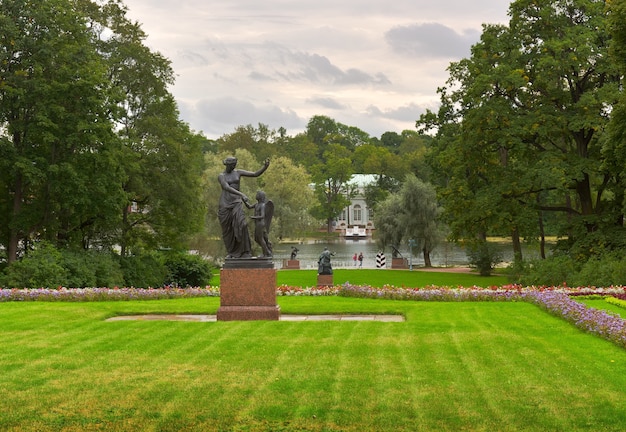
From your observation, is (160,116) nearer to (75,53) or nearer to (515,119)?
(75,53)

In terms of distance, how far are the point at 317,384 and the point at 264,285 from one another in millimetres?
6097

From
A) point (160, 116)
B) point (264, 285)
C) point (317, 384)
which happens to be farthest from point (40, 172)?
point (317, 384)

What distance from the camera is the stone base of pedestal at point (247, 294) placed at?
1620cm

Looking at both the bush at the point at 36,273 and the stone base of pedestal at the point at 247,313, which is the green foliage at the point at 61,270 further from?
the stone base of pedestal at the point at 247,313

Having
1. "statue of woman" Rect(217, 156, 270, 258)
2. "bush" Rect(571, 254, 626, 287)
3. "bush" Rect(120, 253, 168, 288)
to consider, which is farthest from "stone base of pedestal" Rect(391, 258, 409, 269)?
"statue of woman" Rect(217, 156, 270, 258)

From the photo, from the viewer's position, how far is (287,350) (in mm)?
12508

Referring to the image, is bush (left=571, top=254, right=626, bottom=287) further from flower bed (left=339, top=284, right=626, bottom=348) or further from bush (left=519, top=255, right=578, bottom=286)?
flower bed (left=339, top=284, right=626, bottom=348)

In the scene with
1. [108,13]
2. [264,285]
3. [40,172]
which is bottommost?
[264,285]

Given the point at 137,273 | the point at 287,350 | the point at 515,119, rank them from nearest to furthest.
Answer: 1. the point at 287,350
2. the point at 515,119
3. the point at 137,273

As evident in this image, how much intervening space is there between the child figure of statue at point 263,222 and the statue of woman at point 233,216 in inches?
18.3

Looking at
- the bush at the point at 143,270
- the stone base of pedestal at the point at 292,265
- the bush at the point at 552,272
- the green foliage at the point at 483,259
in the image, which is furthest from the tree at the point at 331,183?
the bush at the point at 552,272

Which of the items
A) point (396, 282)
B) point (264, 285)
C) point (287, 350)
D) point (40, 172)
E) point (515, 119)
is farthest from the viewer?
point (396, 282)

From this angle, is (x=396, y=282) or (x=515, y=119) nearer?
(x=515, y=119)

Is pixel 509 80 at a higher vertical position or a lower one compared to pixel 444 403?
higher
